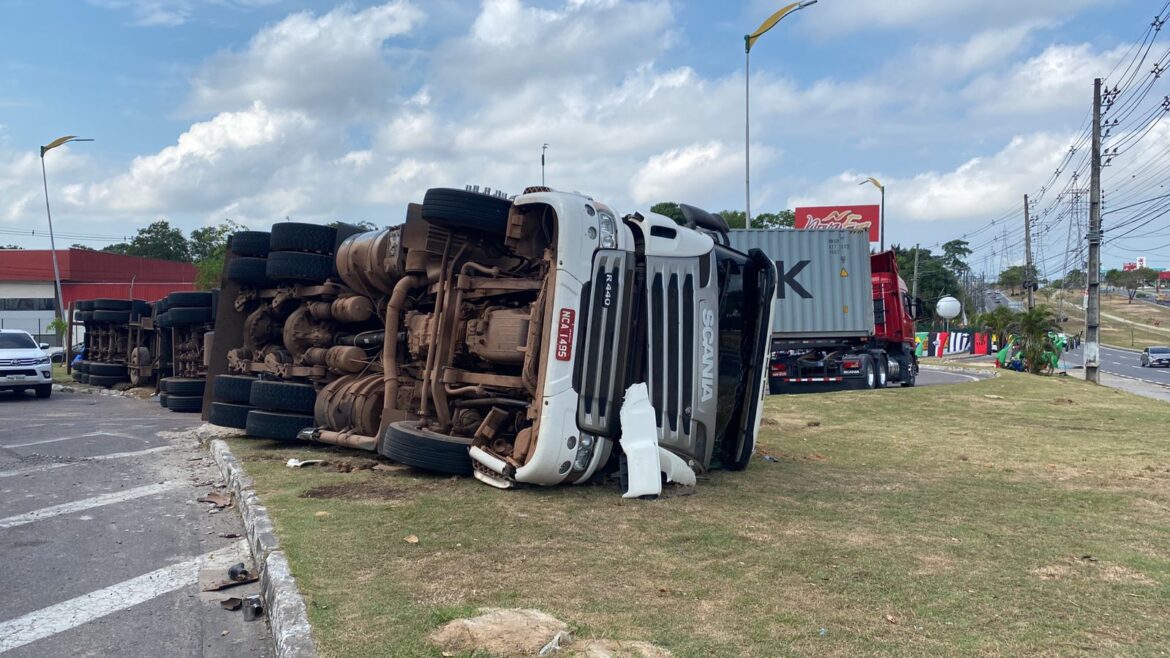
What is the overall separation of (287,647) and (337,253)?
22.3 feet

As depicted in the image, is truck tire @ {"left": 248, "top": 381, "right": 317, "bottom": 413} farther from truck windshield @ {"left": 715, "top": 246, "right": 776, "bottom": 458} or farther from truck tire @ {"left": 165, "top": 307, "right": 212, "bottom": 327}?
truck tire @ {"left": 165, "top": 307, "right": 212, "bottom": 327}

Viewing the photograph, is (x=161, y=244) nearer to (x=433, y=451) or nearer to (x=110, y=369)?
(x=110, y=369)

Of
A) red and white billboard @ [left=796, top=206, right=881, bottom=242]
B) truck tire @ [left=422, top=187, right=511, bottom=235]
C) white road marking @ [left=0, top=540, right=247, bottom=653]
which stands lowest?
white road marking @ [left=0, top=540, right=247, bottom=653]

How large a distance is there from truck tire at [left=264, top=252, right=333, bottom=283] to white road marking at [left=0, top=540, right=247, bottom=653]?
493 cm

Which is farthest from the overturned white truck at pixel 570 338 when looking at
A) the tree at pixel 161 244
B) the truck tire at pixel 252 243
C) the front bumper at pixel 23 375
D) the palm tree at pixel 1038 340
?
the tree at pixel 161 244

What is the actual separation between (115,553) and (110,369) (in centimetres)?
1724

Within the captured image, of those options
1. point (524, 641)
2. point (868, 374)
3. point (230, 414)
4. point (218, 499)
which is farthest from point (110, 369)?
point (524, 641)

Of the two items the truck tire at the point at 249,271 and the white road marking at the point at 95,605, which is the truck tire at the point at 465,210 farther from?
the truck tire at the point at 249,271

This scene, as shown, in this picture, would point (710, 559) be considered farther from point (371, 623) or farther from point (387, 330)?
point (387, 330)

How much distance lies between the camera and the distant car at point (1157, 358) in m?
48.2

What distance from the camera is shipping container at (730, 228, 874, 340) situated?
20.0 m

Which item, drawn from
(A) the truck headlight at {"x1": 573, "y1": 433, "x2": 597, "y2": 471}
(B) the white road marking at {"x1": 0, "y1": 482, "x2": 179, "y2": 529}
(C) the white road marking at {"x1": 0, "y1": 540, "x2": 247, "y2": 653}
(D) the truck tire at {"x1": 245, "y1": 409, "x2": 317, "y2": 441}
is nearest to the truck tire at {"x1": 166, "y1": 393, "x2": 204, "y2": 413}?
(D) the truck tire at {"x1": 245, "y1": 409, "x2": 317, "y2": 441}

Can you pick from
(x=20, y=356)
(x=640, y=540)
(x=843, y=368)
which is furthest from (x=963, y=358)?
(x=640, y=540)

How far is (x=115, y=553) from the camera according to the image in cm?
570
